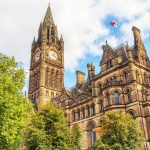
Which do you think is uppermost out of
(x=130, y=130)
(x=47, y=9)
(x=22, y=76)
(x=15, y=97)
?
(x=47, y=9)

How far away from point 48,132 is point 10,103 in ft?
Answer: 37.3

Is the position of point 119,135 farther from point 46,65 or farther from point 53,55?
point 53,55

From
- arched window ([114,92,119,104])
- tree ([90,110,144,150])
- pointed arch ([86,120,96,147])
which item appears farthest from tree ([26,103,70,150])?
pointed arch ([86,120,96,147])

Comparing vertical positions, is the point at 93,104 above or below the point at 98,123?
above

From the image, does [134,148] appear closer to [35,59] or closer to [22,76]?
[22,76]

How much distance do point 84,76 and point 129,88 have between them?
2649 centimetres

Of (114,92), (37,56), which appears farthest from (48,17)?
(114,92)

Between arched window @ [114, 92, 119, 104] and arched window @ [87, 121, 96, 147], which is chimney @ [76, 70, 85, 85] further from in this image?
arched window @ [114, 92, 119, 104]

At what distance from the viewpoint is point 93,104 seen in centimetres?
4750

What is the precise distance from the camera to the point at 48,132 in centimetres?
3206

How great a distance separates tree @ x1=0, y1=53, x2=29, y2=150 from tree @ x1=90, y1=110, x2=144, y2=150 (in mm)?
11420

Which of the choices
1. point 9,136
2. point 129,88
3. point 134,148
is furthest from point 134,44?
point 9,136

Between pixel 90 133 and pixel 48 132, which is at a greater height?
pixel 90 133

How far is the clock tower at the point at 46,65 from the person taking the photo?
68438mm
